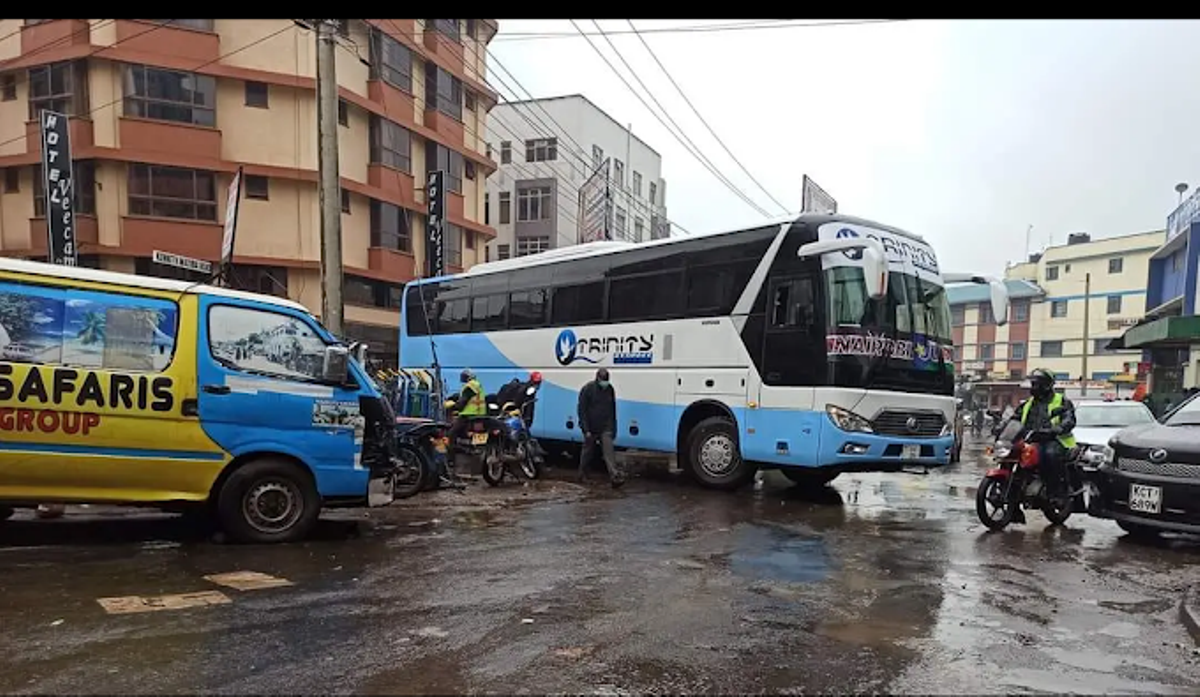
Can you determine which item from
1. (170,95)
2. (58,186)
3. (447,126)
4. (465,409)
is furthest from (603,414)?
(447,126)

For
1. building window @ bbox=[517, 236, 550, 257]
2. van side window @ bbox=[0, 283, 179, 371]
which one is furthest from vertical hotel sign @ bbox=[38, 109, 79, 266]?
building window @ bbox=[517, 236, 550, 257]

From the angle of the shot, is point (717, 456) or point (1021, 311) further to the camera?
point (1021, 311)

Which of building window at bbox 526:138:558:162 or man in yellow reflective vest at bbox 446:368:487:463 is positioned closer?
man in yellow reflective vest at bbox 446:368:487:463

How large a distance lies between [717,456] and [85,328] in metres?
7.77

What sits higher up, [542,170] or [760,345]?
[542,170]

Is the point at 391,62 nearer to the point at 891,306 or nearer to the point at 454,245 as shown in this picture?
the point at 454,245

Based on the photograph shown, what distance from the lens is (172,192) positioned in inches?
928

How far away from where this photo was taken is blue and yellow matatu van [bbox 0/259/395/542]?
20.2ft

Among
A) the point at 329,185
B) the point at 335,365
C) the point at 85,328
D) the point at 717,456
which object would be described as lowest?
the point at 717,456

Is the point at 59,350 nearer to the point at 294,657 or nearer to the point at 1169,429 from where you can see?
the point at 294,657

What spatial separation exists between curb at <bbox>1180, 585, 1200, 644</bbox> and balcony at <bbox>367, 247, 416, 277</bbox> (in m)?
24.4

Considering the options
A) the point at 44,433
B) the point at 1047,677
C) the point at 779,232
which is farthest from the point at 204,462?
the point at 779,232

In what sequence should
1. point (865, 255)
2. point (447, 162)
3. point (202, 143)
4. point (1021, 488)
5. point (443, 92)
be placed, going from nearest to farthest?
point (1021, 488), point (865, 255), point (202, 143), point (443, 92), point (447, 162)

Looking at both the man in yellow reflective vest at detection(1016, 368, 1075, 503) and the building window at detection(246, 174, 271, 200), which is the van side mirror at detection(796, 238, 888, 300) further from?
the building window at detection(246, 174, 271, 200)
